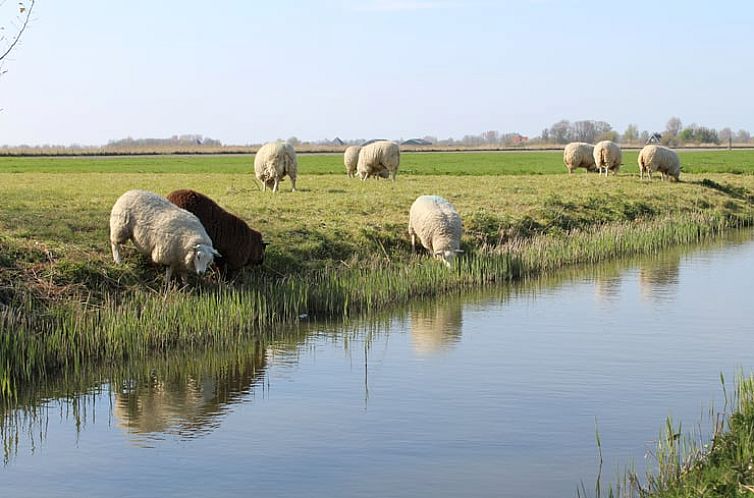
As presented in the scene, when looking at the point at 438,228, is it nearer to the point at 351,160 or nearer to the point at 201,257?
the point at 201,257

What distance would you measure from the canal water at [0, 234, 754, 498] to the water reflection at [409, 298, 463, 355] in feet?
0.13

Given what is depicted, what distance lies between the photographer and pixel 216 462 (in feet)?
28.8

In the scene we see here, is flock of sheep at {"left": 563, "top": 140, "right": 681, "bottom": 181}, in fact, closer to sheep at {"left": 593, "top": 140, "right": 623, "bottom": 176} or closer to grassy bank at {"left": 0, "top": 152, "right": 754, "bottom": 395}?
sheep at {"left": 593, "top": 140, "right": 623, "bottom": 176}

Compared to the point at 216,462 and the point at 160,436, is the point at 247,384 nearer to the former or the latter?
the point at 160,436

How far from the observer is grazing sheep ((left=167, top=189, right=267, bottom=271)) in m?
16.1

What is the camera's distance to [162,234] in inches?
594


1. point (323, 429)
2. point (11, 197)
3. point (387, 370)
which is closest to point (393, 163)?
point (11, 197)

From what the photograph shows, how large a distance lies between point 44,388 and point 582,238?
14235 millimetres

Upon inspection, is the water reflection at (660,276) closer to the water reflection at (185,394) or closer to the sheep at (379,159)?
the water reflection at (185,394)

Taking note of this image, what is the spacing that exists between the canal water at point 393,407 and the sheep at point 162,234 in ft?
6.59

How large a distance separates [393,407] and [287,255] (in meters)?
7.93

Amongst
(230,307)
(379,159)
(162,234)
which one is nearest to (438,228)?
(162,234)

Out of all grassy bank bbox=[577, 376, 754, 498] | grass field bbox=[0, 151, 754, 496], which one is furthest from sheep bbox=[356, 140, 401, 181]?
grassy bank bbox=[577, 376, 754, 498]

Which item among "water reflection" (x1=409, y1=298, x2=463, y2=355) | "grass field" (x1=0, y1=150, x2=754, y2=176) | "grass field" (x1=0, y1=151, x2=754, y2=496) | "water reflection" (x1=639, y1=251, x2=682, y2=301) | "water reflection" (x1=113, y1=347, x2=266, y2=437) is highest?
"grass field" (x1=0, y1=150, x2=754, y2=176)
